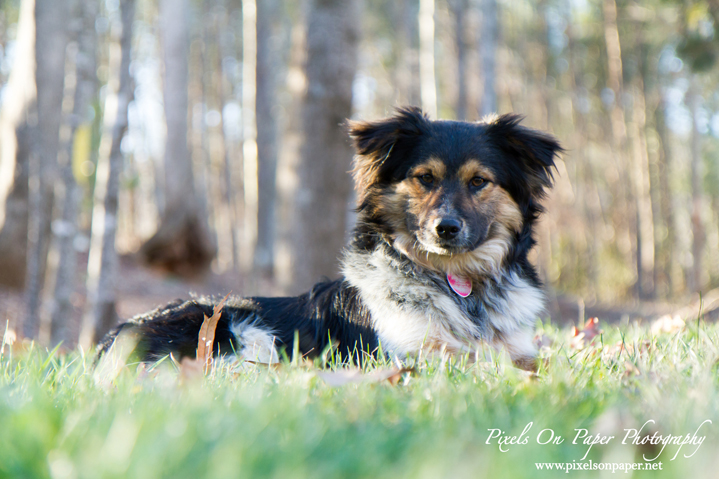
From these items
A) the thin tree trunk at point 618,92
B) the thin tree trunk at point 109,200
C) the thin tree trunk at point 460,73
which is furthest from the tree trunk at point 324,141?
the thin tree trunk at point 618,92

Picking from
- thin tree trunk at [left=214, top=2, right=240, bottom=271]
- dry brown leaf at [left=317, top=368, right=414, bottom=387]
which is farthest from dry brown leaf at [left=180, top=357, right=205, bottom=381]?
thin tree trunk at [left=214, top=2, right=240, bottom=271]

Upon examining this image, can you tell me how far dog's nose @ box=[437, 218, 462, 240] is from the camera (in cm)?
331

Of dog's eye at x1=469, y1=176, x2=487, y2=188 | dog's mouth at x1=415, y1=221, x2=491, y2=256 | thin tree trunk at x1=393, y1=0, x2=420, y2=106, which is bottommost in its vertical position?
dog's mouth at x1=415, y1=221, x2=491, y2=256

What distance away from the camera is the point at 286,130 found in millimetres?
7707

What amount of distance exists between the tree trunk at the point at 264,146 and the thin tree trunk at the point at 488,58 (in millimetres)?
4916

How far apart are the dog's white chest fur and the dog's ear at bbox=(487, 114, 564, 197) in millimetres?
715

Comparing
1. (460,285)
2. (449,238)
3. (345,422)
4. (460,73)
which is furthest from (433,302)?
(460,73)

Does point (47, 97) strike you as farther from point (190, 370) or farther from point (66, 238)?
point (190, 370)

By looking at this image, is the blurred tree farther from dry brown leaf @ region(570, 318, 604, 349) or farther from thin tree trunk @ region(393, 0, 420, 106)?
dry brown leaf @ region(570, 318, 604, 349)

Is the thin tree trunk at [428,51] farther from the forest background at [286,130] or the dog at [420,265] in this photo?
the dog at [420,265]

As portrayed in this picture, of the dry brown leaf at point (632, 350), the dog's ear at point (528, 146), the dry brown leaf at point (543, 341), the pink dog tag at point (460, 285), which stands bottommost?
the dry brown leaf at point (543, 341)

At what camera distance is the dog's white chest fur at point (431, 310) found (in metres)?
3.24

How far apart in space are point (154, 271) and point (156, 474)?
42.8 ft

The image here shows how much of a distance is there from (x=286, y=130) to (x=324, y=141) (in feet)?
2.94
